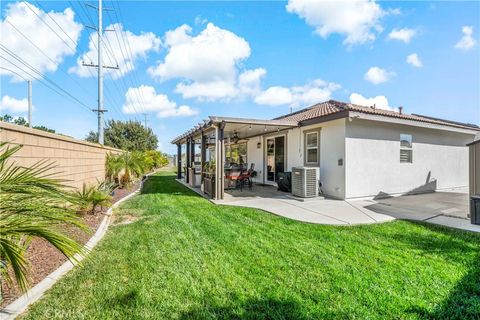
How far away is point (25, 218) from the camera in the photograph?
72.6 inches

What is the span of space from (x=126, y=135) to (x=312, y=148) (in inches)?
1260

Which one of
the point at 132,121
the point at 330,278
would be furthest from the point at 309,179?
the point at 132,121

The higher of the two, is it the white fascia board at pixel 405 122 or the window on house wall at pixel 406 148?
the white fascia board at pixel 405 122

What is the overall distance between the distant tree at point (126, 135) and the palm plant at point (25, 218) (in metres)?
34.1

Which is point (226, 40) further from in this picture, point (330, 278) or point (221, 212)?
point (330, 278)

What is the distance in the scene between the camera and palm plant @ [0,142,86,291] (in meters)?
1.71

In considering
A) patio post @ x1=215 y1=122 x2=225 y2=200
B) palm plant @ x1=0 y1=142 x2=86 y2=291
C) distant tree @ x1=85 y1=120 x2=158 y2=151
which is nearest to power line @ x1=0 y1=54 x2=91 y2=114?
patio post @ x1=215 y1=122 x2=225 y2=200

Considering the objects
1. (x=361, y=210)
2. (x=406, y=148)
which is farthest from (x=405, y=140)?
(x=361, y=210)

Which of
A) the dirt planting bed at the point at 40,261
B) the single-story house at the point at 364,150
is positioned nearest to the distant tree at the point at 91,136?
the single-story house at the point at 364,150

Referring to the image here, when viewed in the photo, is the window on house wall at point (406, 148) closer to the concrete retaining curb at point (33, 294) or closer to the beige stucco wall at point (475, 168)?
the beige stucco wall at point (475, 168)

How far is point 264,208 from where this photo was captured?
24.7 feet

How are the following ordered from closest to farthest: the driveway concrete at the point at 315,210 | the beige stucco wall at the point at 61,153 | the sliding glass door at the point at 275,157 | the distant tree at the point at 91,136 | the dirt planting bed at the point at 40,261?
the dirt planting bed at the point at 40,261 → the beige stucco wall at the point at 61,153 → the driveway concrete at the point at 315,210 → the sliding glass door at the point at 275,157 → the distant tree at the point at 91,136

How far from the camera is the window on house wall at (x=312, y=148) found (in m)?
10.1

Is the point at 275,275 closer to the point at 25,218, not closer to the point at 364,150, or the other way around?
the point at 25,218
